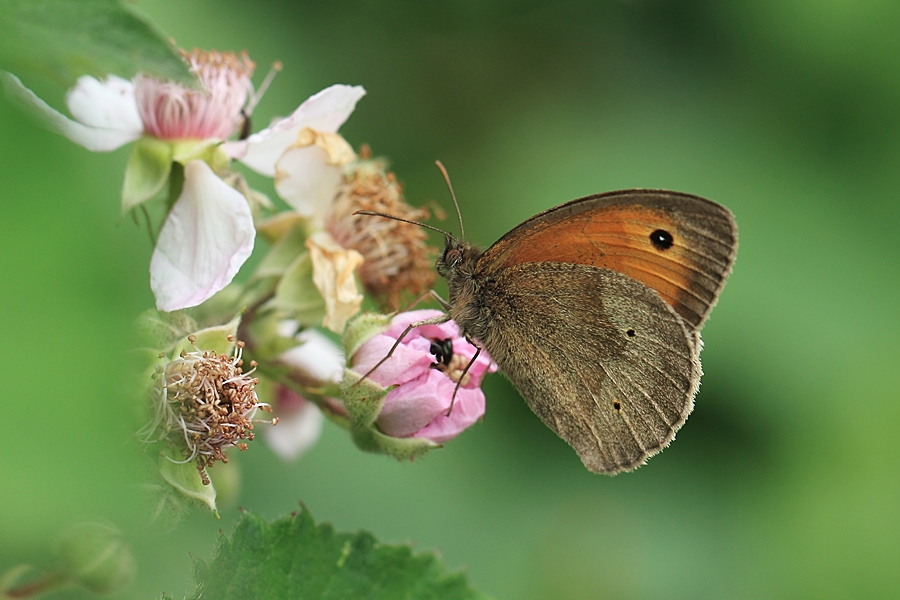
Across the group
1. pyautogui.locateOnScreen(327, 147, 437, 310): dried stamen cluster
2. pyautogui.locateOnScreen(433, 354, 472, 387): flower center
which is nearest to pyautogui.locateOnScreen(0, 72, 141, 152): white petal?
pyautogui.locateOnScreen(327, 147, 437, 310): dried stamen cluster

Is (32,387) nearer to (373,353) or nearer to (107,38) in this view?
(107,38)

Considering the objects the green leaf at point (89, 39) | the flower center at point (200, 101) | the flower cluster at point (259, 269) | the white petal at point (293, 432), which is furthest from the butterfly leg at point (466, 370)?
the green leaf at point (89, 39)

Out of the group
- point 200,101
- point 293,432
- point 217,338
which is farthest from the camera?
point 293,432

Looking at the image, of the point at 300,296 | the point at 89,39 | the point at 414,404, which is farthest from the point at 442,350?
the point at 89,39

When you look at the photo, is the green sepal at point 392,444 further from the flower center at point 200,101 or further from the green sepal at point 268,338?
the flower center at point 200,101

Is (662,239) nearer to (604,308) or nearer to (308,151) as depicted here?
(604,308)
